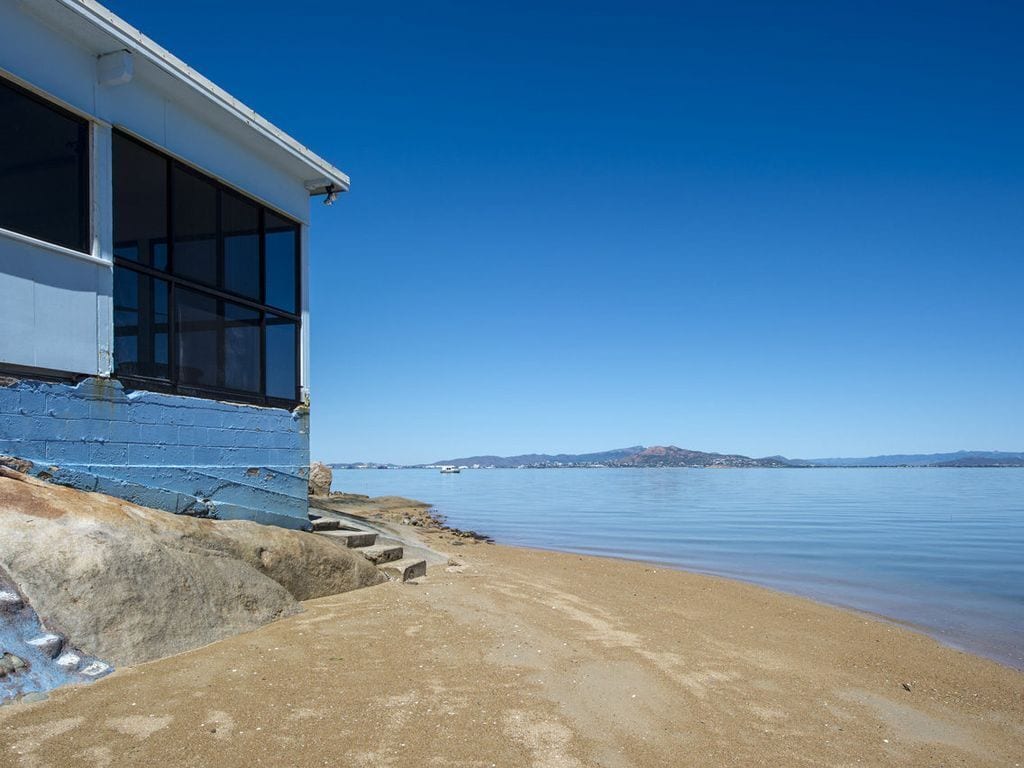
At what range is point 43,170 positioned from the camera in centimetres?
650

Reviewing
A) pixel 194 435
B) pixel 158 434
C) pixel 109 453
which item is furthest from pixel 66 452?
pixel 194 435

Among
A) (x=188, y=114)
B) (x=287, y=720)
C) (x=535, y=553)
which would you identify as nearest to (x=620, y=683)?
(x=287, y=720)

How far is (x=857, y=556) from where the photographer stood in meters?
16.8

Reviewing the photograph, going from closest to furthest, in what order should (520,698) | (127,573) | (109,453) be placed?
(520,698), (127,573), (109,453)

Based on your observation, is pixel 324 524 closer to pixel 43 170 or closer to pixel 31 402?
pixel 31 402

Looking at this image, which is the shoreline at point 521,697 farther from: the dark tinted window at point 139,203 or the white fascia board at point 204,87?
the white fascia board at point 204,87

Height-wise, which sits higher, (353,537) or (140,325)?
(140,325)

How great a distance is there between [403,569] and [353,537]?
885 mm

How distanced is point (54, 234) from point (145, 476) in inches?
94.7

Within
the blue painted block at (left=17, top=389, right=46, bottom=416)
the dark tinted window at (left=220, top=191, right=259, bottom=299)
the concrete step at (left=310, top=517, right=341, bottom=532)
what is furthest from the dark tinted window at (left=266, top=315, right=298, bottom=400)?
the blue painted block at (left=17, top=389, right=46, bottom=416)

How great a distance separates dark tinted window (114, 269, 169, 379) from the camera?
7.12 meters

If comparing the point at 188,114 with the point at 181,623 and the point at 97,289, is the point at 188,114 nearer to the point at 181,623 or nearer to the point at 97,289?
the point at 97,289

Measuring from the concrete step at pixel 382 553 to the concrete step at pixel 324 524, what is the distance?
80 centimetres

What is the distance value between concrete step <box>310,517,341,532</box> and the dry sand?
205 cm
